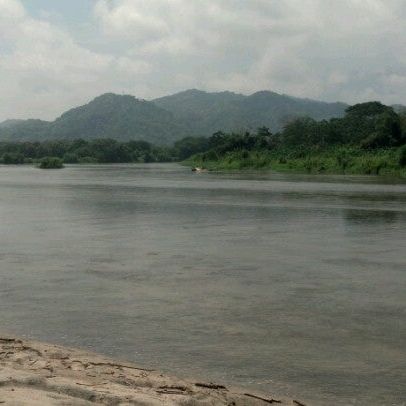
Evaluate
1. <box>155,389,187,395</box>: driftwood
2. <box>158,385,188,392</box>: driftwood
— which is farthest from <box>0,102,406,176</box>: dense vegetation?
<box>155,389,187,395</box>: driftwood

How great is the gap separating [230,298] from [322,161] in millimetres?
61945

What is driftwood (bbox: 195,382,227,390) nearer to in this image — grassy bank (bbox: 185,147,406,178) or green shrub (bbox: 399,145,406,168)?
grassy bank (bbox: 185,147,406,178)

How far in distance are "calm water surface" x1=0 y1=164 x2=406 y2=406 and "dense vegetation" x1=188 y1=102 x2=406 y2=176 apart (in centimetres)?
4253

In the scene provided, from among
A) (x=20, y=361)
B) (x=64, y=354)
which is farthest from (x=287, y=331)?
(x=20, y=361)

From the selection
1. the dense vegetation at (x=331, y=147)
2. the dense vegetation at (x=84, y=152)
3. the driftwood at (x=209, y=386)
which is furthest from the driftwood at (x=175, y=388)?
the dense vegetation at (x=84, y=152)

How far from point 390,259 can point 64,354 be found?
767cm

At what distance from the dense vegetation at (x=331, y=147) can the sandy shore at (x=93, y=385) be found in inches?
2029

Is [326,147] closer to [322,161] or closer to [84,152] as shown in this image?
[322,161]

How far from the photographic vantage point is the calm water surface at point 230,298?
601cm

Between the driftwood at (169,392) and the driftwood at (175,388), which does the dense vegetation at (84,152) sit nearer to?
the driftwood at (175,388)

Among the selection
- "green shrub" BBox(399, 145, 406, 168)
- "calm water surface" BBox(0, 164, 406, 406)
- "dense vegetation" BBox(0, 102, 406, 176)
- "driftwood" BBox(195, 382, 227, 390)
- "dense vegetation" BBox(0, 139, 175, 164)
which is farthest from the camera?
"dense vegetation" BBox(0, 139, 175, 164)

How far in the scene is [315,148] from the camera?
3007 inches

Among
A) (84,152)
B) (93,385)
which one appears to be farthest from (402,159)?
(84,152)

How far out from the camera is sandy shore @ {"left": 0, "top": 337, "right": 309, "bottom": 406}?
468cm
